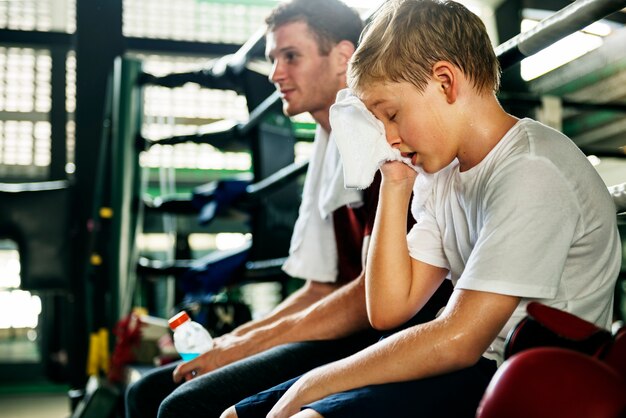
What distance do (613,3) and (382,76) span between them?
0.29m

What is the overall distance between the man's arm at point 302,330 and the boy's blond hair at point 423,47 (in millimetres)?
450

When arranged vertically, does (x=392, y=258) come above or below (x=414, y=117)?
below

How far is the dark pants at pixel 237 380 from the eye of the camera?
3.76ft

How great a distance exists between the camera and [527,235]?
30.3 inches

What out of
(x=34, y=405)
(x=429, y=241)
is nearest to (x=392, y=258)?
(x=429, y=241)

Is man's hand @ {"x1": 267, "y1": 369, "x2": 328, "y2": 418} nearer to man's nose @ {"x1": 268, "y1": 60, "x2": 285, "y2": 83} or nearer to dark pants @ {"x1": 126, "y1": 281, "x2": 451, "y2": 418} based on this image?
dark pants @ {"x1": 126, "y1": 281, "x2": 451, "y2": 418}

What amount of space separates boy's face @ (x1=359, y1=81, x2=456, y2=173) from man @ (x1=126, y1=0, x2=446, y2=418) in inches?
12.7

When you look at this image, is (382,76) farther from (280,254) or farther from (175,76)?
(175,76)

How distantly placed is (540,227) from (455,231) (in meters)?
0.19

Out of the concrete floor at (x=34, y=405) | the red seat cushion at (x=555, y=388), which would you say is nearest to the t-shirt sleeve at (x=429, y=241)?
the red seat cushion at (x=555, y=388)

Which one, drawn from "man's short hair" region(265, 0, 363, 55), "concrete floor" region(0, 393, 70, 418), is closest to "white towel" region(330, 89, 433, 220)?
"man's short hair" region(265, 0, 363, 55)

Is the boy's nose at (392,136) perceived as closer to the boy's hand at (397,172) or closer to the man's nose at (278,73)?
the boy's hand at (397,172)

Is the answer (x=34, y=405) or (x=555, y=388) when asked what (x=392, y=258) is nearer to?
(x=555, y=388)

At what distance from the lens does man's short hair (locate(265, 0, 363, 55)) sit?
1552mm
